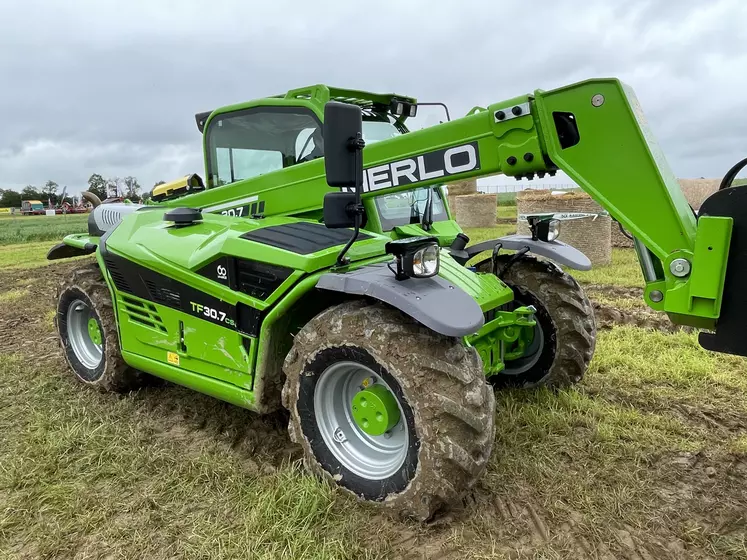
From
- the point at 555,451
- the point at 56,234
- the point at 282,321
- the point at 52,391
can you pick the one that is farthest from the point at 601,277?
the point at 56,234

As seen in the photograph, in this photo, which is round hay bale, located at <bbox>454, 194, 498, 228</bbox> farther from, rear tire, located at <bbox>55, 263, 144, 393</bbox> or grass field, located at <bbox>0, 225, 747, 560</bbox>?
rear tire, located at <bbox>55, 263, 144, 393</bbox>

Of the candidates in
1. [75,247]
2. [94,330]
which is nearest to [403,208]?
[94,330]

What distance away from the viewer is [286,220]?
12.3 feet

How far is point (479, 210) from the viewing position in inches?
706

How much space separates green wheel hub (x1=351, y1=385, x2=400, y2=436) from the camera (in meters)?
2.87

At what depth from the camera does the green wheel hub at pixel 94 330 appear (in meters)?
4.63

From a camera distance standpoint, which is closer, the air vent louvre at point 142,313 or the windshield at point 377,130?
the air vent louvre at point 142,313

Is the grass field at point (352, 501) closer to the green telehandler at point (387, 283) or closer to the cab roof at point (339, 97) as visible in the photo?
the green telehandler at point (387, 283)

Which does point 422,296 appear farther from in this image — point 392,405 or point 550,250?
point 550,250

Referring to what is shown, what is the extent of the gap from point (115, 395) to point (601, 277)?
6.76 metres

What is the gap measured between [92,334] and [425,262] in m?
3.18

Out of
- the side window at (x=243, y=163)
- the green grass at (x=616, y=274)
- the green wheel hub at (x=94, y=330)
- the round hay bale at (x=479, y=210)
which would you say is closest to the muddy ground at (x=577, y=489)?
the green wheel hub at (x=94, y=330)

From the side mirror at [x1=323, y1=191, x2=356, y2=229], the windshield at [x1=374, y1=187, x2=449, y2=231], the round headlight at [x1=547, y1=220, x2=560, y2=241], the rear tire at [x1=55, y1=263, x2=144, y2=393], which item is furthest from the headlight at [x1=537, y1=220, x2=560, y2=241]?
the rear tire at [x1=55, y1=263, x2=144, y2=393]

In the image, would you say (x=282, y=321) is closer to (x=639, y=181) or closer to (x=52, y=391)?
(x=639, y=181)
